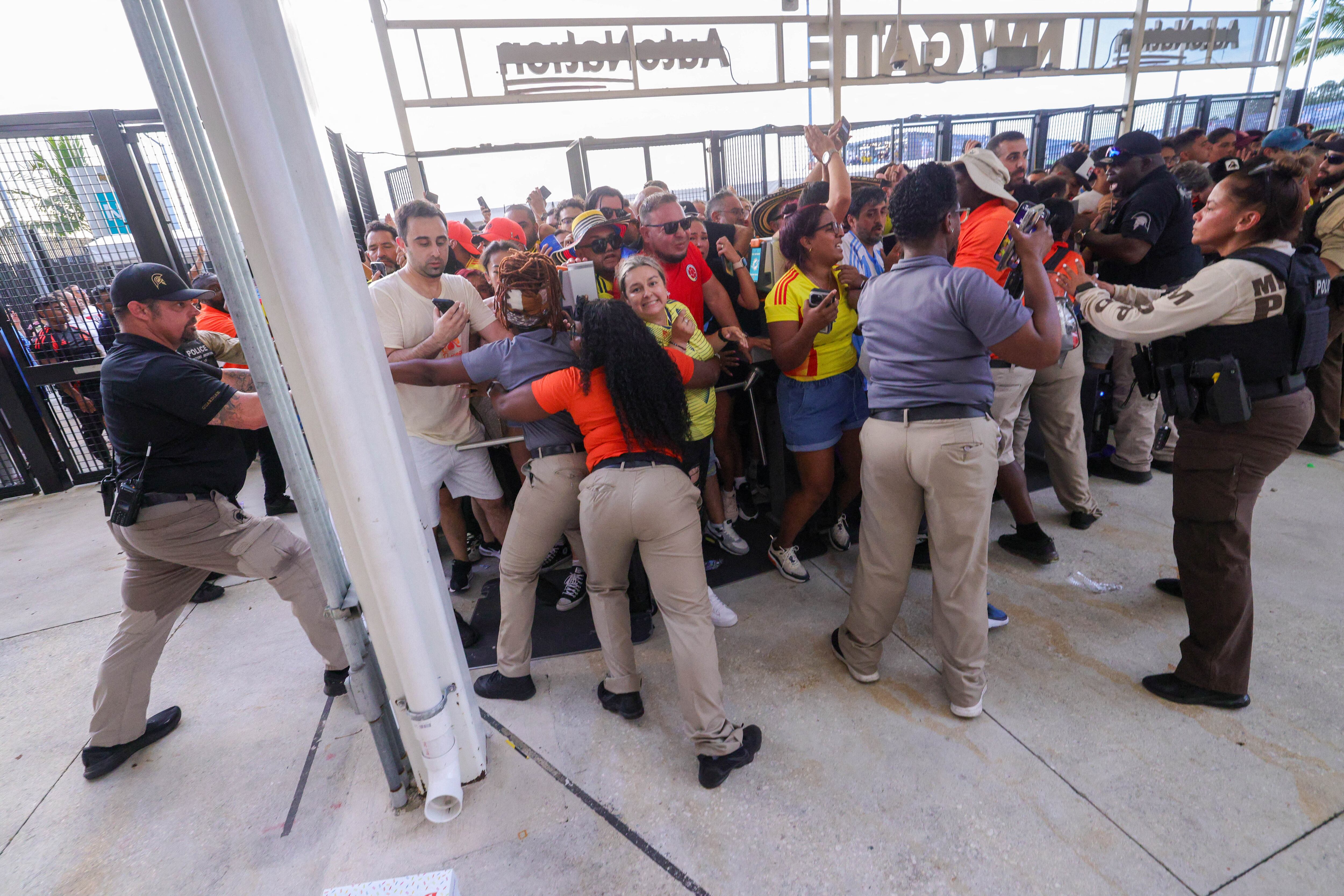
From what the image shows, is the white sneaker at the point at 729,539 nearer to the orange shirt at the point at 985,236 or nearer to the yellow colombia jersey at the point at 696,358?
the yellow colombia jersey at the point at 696,358

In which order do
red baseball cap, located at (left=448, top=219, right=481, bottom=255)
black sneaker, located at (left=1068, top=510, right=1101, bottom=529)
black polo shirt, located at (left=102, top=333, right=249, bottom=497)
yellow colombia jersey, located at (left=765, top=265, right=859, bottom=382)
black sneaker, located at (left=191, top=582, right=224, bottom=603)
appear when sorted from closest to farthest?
1. black polo shirt, located at (left=102, top=333, right=249, bottom=497)
2. yellow colombia jersey, located at (left=765, top=265, right=859, bottom=382)
3. black sneaker, located at (left=1068, top=510, right=1101, bottom=529)
4. black sneaker, located at (left=191, top=582, right=224, bottom=603)
5. red baseball cap, located at (left=448, top=219, right=481, bottom=255)

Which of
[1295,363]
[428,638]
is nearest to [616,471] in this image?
[428,638]

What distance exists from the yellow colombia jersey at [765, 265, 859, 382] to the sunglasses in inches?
32.5

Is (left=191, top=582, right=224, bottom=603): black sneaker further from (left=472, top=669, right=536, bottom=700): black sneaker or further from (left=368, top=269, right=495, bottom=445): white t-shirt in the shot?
(left=472, top=669, right=536, bottom=700): black sneaker

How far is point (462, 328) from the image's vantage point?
9.14 ft

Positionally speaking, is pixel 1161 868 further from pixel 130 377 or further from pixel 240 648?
pixel 240 648

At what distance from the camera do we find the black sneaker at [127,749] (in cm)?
249

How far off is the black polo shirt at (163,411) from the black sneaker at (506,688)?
4.54 ft

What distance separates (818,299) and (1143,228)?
2.31m

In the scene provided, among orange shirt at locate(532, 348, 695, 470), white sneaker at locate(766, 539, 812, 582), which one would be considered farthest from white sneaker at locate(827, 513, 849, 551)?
orange shirt at locate(532, 348, 695, 470)

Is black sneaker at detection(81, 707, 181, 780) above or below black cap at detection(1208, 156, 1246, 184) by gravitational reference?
below

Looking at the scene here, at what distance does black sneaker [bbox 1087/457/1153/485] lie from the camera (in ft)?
13.5

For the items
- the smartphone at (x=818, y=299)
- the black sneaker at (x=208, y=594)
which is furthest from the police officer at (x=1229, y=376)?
the black sneaker at (x=208, y=594)

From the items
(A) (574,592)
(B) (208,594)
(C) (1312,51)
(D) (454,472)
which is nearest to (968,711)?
(A) (574,592)
